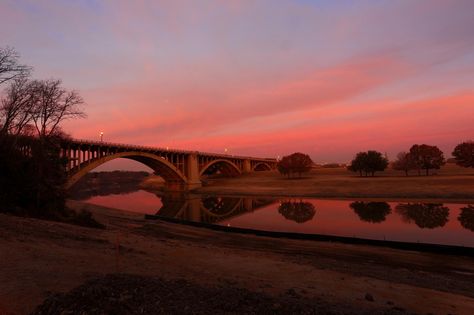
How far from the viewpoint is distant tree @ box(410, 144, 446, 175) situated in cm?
9569

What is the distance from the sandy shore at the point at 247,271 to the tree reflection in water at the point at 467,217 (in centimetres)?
1714

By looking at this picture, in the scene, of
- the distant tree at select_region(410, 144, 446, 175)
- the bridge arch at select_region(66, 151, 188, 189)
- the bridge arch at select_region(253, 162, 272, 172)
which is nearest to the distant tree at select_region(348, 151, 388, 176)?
the distant tree at select_region(410, 144, 446, 175)

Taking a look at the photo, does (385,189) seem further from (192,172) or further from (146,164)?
(146,164)

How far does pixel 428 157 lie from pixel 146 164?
70.2 meters

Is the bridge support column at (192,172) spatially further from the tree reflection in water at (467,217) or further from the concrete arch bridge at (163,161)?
the tree reflection in water at (467,217)

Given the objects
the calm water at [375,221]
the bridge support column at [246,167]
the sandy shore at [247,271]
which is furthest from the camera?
the bridge support column at [246,167]

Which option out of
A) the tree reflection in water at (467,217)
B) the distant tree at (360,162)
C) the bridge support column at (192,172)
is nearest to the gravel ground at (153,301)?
the tree reflection in water at (467,217)

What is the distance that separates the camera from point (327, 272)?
1570 cm

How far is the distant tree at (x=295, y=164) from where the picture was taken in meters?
110

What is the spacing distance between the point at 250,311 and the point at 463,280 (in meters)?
14.4

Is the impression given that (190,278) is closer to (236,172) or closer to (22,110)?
(22,110)

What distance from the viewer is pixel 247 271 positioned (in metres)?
14.5

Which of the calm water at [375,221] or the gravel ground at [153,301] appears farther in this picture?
the calm water at [375,221]

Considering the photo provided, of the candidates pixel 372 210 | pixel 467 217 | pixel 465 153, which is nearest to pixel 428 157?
pixel 465 153
